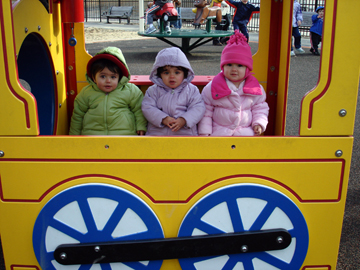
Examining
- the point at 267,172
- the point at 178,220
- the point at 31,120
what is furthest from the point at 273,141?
the point at 31,120

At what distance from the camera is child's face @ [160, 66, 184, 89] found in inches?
77.0

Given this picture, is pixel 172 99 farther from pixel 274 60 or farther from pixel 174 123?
pixel 274 60

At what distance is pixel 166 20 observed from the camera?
26.0 ft

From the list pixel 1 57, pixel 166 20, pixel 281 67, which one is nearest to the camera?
pixel 1 57

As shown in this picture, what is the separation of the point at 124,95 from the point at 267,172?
94 cm

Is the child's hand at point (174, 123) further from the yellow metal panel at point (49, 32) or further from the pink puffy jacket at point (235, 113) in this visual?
the yellow metal panel at point (49, 32)

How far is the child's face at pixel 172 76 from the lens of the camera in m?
1.96

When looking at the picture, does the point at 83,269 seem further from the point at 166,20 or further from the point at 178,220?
the point at 166,20

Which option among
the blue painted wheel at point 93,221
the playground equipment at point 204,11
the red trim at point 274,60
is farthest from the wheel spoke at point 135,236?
the playground equipment at point 204,11

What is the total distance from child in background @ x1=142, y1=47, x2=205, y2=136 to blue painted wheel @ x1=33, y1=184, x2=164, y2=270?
0.55 m

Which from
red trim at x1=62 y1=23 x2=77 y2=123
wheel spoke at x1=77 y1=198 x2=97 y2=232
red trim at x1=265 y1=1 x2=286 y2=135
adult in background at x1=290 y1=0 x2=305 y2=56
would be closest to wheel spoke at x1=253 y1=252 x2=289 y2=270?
wheel spoke at x1=77 y1=198 x2=97 y2=232

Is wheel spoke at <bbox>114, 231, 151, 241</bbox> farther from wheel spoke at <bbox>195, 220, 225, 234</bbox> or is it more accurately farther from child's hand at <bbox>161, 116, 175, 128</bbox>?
child's hand at <bbox>161, 116, 175, 128</bbox>

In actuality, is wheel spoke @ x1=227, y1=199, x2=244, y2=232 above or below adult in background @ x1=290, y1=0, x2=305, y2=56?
below

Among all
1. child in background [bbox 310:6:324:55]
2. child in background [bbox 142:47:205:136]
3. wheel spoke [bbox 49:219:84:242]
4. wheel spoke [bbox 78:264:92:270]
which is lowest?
wheel spoke [bbox 78:264:92:270]
